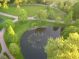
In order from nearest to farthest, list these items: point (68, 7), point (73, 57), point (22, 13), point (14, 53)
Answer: point (73, 57)
point (14, 53)
point (22, 13)
point (68, 7)

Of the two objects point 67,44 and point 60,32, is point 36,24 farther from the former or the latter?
point 67,44

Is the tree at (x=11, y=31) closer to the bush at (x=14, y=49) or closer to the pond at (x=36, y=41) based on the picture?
the pond at (x=36, y=41)

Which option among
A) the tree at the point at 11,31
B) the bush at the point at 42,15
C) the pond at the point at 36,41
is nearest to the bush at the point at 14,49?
the pond at the point at 36,41

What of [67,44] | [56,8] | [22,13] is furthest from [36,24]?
[67,44]

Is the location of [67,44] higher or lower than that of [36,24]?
higher

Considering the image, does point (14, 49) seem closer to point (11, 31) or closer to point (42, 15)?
point (11, 31)

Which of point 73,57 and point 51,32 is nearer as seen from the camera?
point 73,57

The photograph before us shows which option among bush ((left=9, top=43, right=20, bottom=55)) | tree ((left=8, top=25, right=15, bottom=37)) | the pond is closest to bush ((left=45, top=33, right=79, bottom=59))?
the pond
